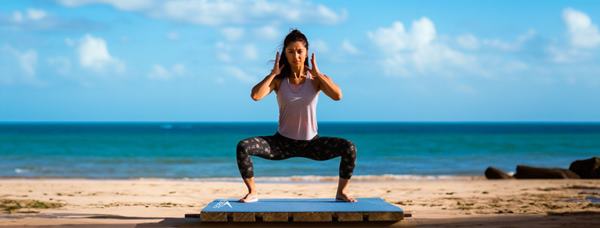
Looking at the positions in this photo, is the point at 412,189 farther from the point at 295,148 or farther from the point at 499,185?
the point at 295,148

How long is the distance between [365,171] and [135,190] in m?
12.8

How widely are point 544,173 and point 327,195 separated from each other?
7343 millimetres

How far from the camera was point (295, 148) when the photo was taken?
770 centimetres

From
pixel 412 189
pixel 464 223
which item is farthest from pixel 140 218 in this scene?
pixel 412 189

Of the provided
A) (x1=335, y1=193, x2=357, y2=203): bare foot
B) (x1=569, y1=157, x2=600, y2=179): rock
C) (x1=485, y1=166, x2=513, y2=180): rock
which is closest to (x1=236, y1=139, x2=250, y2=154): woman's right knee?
(x1=335, y1=193, x2=357, y2=203): bare foot

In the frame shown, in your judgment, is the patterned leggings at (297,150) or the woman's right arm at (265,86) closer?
the patterned leggings at (297,150)

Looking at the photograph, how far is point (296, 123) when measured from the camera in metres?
7.71

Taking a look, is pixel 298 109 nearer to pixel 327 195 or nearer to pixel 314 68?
pixel 314 68

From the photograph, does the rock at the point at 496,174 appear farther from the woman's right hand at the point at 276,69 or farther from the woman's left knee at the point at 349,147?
the woman's right hand at the point at 276,69

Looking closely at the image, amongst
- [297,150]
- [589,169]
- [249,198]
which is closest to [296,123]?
[297,150]

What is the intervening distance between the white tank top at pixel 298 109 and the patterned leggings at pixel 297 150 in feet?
0.24

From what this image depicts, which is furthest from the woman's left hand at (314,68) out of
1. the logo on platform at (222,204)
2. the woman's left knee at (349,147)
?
the logo on platform at (222,204)

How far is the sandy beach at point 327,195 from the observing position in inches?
327

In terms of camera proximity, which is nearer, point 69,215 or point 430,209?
point 69,215
